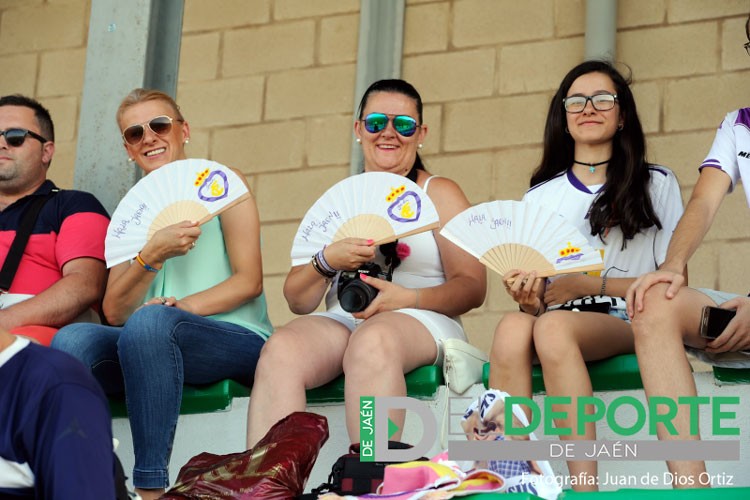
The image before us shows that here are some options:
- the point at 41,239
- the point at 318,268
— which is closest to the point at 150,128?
the point at 41,239

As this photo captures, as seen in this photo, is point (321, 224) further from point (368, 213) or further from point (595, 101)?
point (595, 101)

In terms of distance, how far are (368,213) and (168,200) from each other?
2.01 ft

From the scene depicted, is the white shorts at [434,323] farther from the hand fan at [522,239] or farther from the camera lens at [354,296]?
the hand fan at [522,239]

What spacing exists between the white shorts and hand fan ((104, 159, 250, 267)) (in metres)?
0.46

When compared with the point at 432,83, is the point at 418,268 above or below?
below

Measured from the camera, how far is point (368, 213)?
3652 millimetres

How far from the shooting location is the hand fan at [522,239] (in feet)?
11.1

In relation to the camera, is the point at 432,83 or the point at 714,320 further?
the point at 432,83

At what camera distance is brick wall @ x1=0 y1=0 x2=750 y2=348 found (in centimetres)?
549

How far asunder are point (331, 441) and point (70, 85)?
3.81 metres

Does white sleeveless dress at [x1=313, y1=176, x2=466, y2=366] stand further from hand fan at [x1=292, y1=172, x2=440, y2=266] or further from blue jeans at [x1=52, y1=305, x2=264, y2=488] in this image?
blue jeans at [x1=52, y1=305, x2=264, y2=488]

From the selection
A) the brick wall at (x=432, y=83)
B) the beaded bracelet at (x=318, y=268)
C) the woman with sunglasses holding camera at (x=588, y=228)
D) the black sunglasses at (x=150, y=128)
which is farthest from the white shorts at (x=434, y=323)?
the brick wall at (x=432, y=83)

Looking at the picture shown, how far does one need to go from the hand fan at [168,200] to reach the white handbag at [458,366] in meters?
0.76

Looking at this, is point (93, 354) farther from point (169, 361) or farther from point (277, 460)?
point (277, 460)
